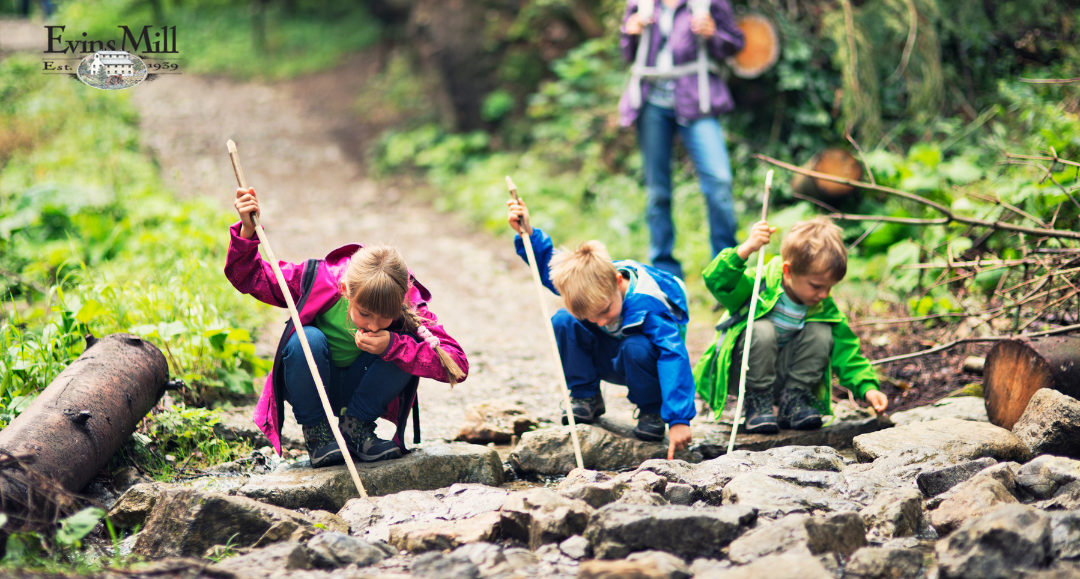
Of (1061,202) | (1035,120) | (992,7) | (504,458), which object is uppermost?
(992,7)

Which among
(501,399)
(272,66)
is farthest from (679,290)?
(272,66)

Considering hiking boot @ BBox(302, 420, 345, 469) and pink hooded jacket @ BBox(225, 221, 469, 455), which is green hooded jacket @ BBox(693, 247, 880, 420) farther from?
hiking boot @ BBox(302, 420, 345, 469)

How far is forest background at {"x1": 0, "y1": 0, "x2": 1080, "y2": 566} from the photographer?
12.5 feet

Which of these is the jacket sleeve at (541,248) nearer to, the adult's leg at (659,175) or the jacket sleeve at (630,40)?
the adult's leg at (659,175)

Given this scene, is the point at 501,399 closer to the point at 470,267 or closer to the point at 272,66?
the point at 470,267

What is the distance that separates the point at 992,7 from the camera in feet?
21.1

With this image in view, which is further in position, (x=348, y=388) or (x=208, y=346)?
(x=208, y=346)

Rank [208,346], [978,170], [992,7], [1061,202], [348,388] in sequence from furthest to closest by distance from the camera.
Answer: [992,7] → [978,170] → [1061,202] → [208,346] → [348,388]

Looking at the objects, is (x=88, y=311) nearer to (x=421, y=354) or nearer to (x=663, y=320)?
(x=421, y=354)

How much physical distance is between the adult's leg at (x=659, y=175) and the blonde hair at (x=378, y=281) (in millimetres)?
2776

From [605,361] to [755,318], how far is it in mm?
689

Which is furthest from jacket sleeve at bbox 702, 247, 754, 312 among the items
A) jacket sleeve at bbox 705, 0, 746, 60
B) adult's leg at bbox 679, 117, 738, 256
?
jacket sleeve at bbox 705, 0, 746, 60

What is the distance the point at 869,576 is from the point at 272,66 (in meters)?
14.6

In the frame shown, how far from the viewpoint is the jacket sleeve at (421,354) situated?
2766 mm
